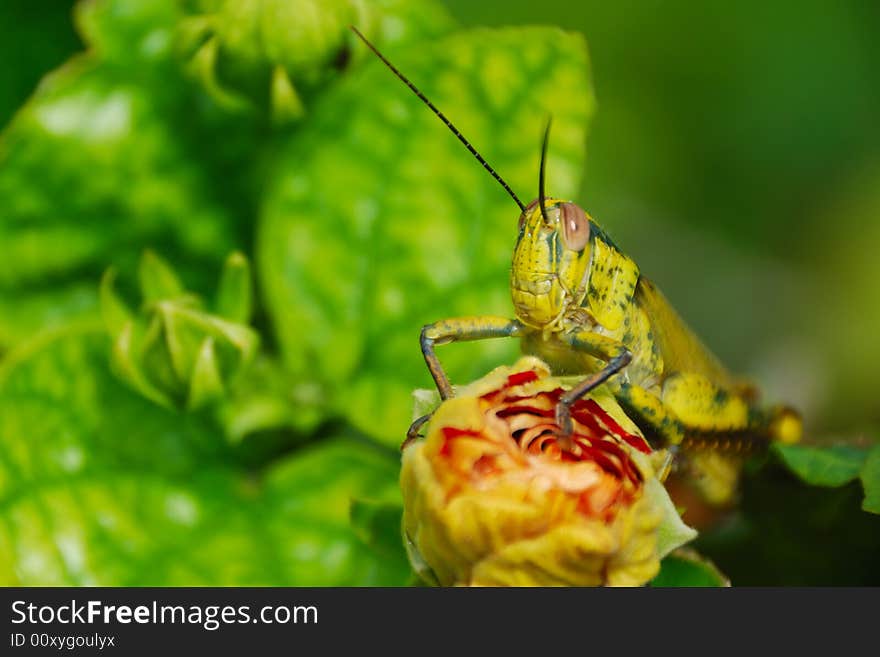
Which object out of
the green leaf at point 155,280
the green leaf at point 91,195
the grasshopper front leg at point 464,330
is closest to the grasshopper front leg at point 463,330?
the grasshopper front leg at point 464,330

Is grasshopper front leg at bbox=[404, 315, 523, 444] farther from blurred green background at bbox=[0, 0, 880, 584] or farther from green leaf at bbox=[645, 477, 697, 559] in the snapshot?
green leaf at bbox=[645, 477, 697, 559]

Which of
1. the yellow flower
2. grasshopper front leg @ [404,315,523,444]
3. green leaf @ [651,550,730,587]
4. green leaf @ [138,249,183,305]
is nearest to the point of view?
the yellow flower

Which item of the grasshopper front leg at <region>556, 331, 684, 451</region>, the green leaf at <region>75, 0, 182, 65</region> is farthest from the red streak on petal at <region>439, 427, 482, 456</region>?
the green leaf at <region>75, 0, 182, 65</region>

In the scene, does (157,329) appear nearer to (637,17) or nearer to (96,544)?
(96,544)

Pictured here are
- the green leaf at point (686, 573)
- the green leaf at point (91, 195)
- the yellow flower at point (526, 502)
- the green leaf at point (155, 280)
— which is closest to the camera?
the yellow flower at point (526, 502)

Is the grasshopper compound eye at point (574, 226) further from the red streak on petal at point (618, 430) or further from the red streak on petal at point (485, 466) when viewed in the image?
the red streak on petal at point (485, 466)

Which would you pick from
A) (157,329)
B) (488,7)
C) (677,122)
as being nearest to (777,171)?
(677,122)
